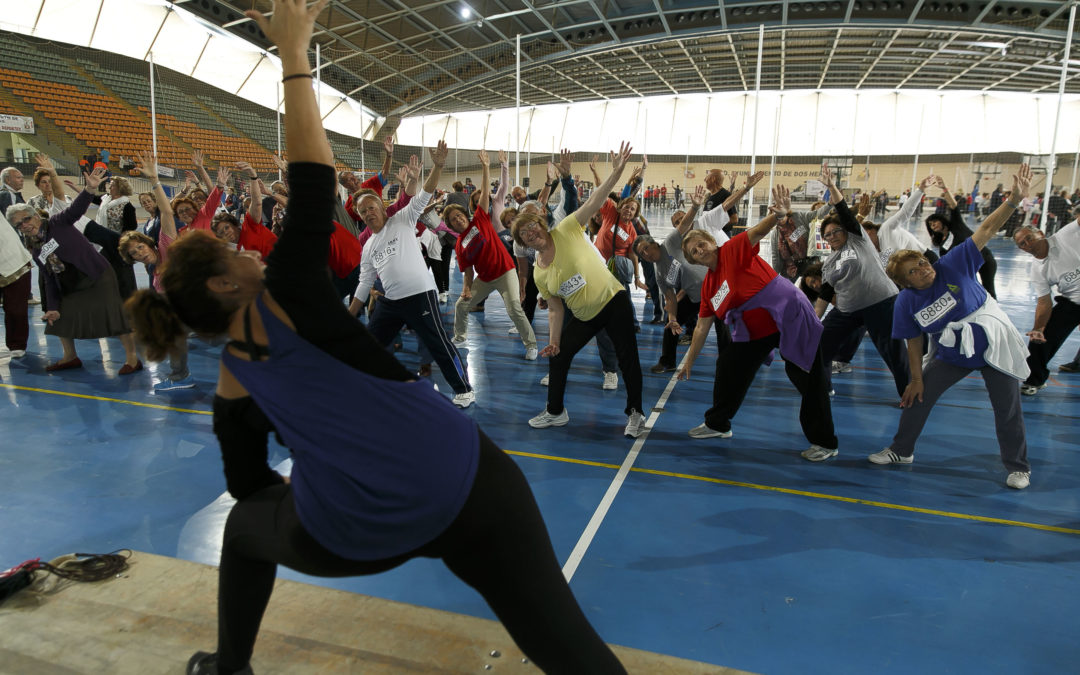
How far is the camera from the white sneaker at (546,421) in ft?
14.9

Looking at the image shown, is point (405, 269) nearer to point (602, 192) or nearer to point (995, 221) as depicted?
point (602, 192)

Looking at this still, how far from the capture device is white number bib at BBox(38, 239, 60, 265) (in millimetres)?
5281

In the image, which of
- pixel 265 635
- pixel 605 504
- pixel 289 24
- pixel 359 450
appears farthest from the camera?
pixel 605 504

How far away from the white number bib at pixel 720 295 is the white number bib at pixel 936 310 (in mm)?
1113

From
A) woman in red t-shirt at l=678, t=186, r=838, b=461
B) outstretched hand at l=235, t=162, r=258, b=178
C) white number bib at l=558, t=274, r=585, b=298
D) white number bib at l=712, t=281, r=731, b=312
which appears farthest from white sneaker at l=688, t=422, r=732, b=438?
outstretched hand at l=235, t=162, r=258, b=178

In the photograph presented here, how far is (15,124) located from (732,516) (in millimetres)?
22802

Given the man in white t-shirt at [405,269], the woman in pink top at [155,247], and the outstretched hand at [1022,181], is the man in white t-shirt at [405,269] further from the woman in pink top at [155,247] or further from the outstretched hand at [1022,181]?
the outstretched hand at [1022,181]

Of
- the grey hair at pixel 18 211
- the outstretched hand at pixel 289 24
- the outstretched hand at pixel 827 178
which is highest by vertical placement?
the outstretched hand at pixel 827 178

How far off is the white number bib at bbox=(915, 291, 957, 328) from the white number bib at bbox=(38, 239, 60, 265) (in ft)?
22.4

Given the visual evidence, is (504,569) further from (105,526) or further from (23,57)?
(23,57)

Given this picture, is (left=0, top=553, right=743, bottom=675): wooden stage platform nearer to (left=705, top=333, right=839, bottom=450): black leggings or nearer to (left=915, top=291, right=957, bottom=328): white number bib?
(left=705, top=333, right=839, bottom=450): black leggings

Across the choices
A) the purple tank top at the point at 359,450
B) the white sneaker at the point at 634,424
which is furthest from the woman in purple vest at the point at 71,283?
the purple tank top at the point at 359,450

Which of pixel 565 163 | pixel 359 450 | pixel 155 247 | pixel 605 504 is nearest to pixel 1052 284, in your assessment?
pixel 565 163

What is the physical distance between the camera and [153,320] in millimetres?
1290
